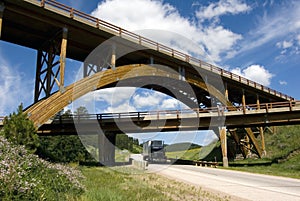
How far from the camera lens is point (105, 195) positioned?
30.9ft

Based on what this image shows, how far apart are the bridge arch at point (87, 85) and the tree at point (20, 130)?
9.85 feet

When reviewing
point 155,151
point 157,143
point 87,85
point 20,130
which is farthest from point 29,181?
point 157,143

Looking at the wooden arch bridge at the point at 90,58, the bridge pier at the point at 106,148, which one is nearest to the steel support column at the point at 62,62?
the wooden arch bridge at the point at 90,58

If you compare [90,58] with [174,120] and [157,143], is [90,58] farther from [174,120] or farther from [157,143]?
[157,143]

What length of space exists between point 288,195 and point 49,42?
2551 centimetres

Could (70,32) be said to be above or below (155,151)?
above

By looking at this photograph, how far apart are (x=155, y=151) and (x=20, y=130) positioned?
28402mm

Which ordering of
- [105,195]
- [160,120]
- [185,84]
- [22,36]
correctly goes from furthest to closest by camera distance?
[185,84] < [160,120] < [22,36] < [105,195]

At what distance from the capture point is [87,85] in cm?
2669

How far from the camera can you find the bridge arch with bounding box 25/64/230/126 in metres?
22.5

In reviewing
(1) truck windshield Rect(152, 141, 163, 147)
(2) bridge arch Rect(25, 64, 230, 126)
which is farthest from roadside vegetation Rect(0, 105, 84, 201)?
(1) truck windshield Rect(152, 141, 163, 147)

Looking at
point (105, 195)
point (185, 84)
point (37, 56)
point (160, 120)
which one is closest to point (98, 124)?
point (160, 120)

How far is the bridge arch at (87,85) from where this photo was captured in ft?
73.8

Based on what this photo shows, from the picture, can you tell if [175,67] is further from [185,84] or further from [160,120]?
[160,120]
